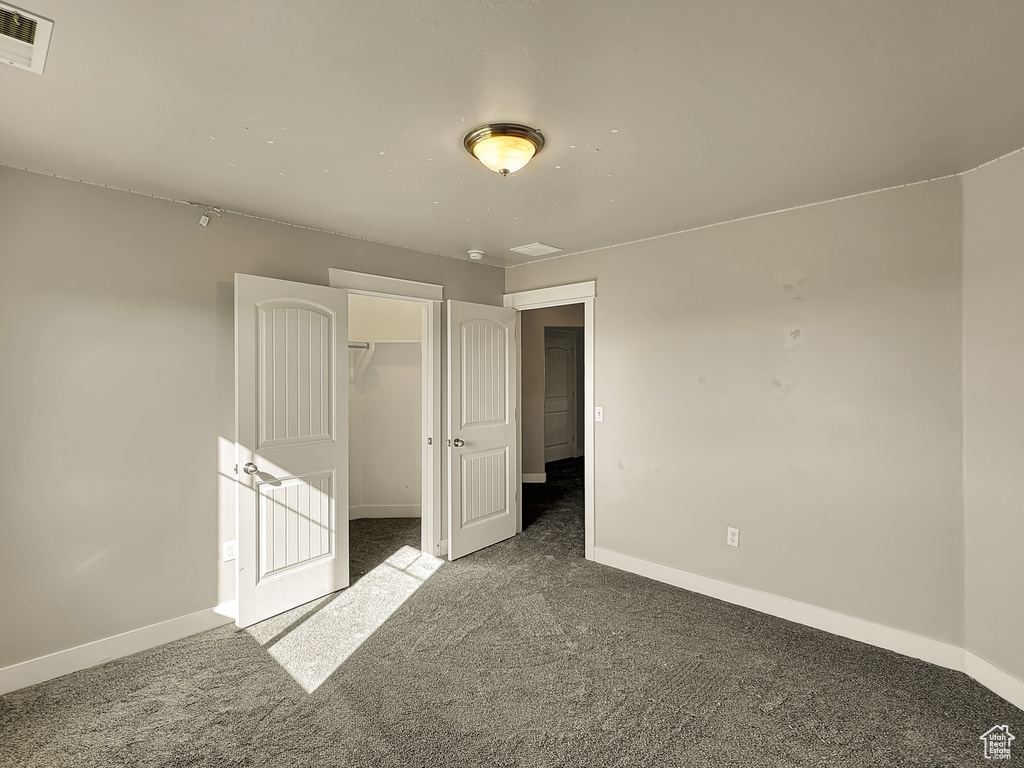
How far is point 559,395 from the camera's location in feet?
28.5

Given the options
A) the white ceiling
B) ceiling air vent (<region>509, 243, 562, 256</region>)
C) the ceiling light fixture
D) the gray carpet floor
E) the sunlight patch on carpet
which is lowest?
the gray carpet floor

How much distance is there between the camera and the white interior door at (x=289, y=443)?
2926 mm

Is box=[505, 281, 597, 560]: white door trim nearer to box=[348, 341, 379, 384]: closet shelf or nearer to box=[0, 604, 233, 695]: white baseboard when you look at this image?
box=[348, 341, 379, 384]: closet shelf

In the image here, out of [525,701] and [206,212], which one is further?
[206,212]

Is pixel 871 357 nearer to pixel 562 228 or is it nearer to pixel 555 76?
pixel 562 228

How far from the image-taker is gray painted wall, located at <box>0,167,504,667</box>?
2359 millimetres

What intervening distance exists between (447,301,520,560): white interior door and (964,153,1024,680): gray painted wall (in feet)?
9.97

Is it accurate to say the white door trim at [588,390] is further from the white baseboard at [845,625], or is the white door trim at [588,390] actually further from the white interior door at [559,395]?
the white interior door at [559,395]

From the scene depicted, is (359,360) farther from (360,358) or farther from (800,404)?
(800,404)

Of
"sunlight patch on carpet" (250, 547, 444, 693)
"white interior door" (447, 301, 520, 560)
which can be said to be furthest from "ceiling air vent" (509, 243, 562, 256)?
"sunlight patch on carpet" (250, 547, 444, 693)

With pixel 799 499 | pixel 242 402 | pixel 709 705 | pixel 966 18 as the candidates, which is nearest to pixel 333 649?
pixel 242 402

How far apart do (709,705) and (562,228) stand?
110 inches

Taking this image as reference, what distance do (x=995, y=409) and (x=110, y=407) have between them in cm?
428

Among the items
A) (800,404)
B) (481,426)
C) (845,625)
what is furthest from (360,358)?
(845,625)
